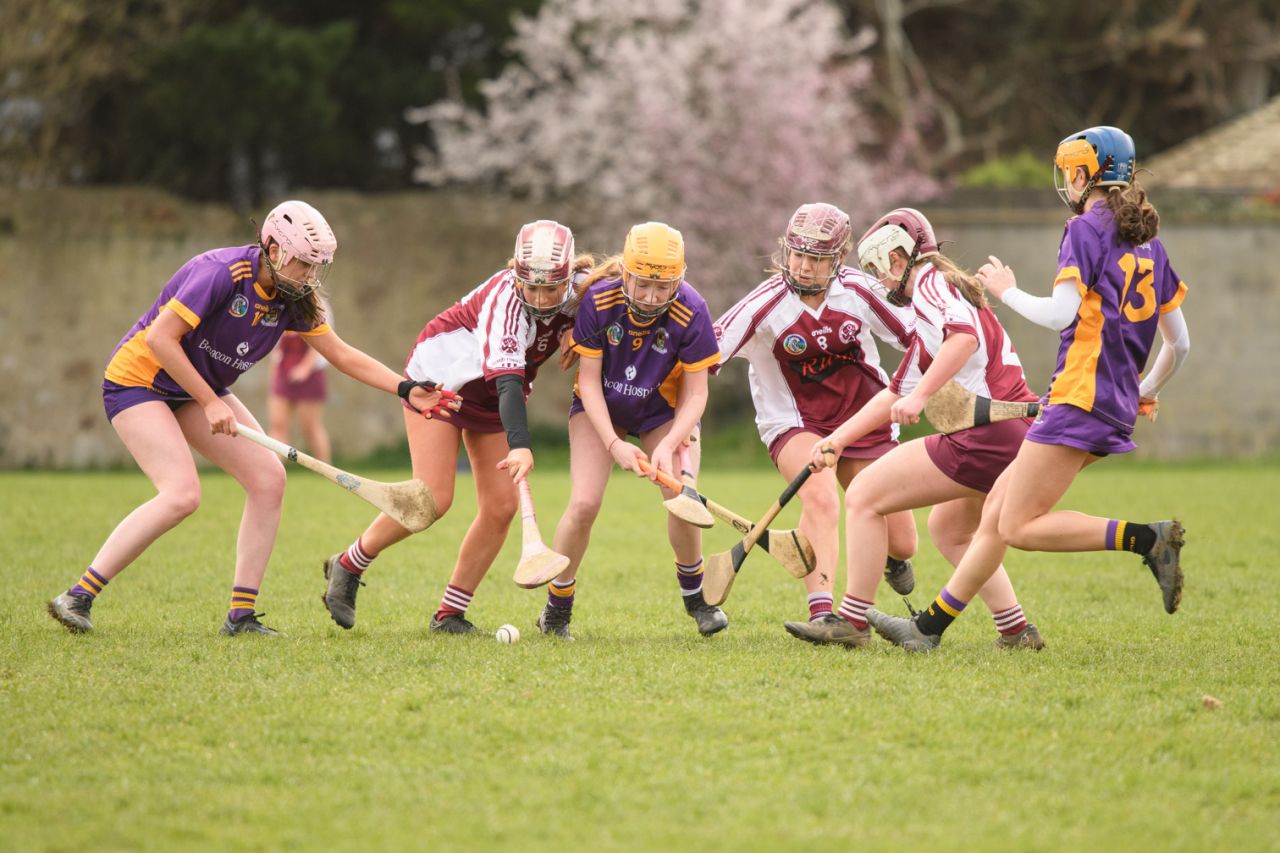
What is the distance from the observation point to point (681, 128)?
17719mm

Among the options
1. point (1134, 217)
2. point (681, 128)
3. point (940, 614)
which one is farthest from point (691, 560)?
point (681, 128)

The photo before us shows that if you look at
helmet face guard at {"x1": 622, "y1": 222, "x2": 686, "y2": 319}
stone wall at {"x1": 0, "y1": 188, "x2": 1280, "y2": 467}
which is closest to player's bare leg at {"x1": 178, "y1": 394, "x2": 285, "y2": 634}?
helmet face guard at {"x1": 622, "y1": 222, "x2": 686, "y2": 319}

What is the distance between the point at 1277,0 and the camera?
24.4m

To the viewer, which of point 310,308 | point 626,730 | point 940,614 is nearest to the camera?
point 626,730

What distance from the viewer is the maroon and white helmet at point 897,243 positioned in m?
5.56

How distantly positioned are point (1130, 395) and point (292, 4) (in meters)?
17.0

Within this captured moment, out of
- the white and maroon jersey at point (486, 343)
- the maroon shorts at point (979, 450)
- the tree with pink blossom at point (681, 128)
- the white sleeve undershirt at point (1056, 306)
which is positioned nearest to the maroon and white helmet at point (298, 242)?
the white and maroon jersey at point (486, 343)

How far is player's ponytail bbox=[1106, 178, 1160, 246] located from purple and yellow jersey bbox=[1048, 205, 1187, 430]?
3cm

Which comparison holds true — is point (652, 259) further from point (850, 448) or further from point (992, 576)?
point (992, 576)

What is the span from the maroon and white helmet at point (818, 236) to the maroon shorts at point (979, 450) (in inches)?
32.1

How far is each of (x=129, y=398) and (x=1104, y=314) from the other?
3666 millimetres

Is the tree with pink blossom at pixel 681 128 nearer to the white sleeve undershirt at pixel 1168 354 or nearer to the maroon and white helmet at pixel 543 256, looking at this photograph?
the maroon and white helmet at pixel 543 256

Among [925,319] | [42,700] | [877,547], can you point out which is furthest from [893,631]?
[42,700]

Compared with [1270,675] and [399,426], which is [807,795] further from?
[399,426]
